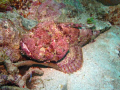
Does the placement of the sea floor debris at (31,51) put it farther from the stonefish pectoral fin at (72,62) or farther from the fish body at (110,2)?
the fish body at (110,2)

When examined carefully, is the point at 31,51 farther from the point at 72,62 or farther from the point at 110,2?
the point at 110,2

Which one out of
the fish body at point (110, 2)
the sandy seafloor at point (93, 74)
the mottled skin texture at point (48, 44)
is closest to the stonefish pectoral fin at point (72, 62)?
the mottled skin texture at point (48, 44)

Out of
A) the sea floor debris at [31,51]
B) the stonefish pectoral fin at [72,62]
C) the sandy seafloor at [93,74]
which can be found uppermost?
the sea floor debris at [31,51]

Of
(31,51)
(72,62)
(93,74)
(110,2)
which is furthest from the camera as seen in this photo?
(110,2)

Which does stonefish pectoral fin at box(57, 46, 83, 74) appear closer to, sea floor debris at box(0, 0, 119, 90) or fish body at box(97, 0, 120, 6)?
sea floor debris at box(0, 0, 119, 90)

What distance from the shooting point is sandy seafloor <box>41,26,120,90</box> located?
268 cm

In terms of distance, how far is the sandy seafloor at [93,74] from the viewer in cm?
268

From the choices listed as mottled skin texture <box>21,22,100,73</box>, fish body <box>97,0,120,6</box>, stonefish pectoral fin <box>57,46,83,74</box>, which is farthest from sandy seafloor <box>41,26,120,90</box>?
fish body <box>97,0,120,6</box>

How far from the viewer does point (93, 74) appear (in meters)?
3.01

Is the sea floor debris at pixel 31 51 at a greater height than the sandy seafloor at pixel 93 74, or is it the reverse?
the sea floor debris at pixel 31 51

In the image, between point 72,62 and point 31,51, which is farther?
point 72,62

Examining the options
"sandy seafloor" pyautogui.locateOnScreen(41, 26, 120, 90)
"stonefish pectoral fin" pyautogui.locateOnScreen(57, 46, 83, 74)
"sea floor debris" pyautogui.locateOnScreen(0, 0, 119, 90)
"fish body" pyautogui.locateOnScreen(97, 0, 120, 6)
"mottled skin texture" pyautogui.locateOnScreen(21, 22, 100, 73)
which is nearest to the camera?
"sea floor debris" pyautogui.locateOnScreen(0, 0, 119, 90)

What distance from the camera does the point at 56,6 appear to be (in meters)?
4.24

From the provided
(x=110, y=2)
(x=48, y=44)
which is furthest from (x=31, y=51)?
(x=110, y=2)
